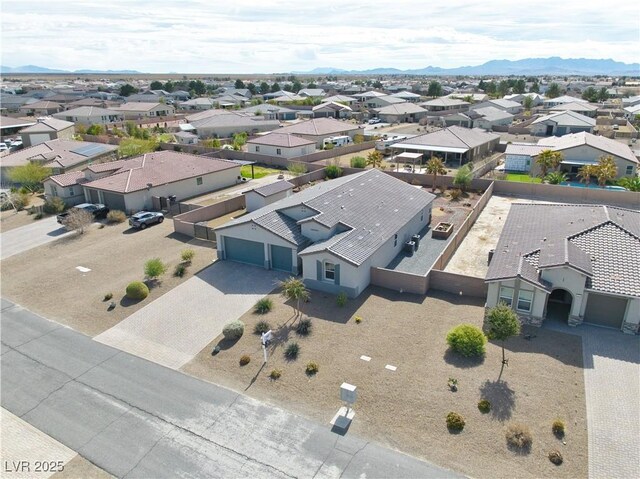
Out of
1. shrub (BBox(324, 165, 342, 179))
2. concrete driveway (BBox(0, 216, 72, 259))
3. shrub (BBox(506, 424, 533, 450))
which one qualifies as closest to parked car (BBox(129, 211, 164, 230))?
concrete driveway (BBox(0, 216, 72, 259))

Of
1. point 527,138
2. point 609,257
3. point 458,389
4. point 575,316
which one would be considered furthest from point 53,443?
point 527,138

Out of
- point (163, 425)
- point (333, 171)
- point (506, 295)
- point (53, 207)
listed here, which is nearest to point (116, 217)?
point (53, 207)

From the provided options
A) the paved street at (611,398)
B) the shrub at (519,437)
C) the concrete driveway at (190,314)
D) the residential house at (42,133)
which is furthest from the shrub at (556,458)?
the residential house at (42,133)

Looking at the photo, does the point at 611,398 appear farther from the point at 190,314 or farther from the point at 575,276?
the point at 190,314

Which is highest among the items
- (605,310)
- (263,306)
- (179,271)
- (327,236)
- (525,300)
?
(327,236)

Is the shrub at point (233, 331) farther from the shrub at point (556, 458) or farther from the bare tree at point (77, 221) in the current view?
the bare tree at point (77, 221)

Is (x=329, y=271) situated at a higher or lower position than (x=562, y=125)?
lower

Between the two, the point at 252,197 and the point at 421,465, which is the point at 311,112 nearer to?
the point at 252,197
